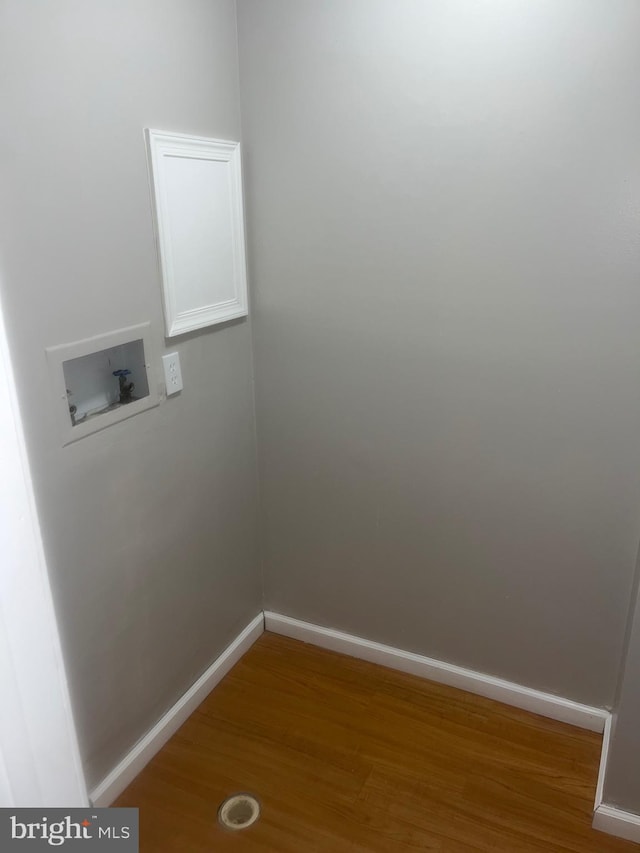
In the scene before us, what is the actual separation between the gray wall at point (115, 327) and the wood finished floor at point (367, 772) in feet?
0.68

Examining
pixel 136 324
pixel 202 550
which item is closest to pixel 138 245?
pixel 136 324

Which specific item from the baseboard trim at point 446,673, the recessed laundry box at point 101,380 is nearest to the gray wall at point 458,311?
the baseboard trim at point 446,673

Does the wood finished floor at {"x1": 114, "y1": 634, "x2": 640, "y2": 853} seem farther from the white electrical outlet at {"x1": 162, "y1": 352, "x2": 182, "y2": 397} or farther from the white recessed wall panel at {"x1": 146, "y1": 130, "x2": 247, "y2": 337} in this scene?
the white recessed wall panel at {"x1": 146, "y1": 130, "x2": 247, "y2": 337}

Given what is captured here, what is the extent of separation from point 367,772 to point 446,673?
0.47 m

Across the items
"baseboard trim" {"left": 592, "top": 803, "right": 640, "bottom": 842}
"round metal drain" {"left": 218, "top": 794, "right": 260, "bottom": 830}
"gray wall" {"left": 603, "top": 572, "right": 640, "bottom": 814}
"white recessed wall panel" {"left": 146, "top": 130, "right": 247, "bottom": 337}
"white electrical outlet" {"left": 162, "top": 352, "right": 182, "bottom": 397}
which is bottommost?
"round metal drain" {"left": 218, "top": 794, "right": 260, "bottom": 830}

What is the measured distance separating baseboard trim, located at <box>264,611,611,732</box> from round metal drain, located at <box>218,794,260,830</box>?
0.68 metres

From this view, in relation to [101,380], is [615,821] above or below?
below

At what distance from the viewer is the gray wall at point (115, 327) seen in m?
1.29

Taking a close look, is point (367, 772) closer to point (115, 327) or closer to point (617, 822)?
point (617, 822)

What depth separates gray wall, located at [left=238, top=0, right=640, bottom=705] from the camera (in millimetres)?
A: 1601

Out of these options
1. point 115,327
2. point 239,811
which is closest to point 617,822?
point 239,811

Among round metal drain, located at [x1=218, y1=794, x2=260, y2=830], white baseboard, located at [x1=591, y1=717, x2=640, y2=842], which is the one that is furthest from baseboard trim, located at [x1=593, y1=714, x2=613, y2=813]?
round metal drain, located at [x1=218, y1=794, x2=260, y2=830]

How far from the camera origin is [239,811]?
1760 millimetres

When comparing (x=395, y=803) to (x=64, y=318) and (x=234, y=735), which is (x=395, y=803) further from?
(x=64, y=318)
